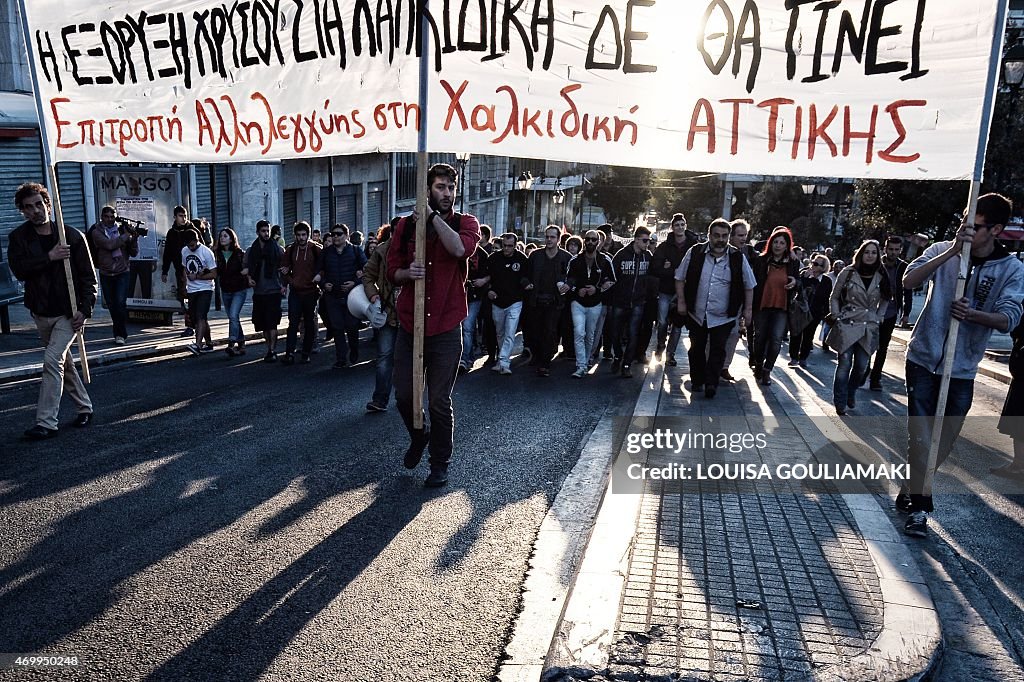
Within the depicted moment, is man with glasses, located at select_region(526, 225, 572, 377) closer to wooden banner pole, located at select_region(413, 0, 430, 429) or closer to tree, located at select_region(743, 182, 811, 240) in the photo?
wooden banner pole, located at select_region(413, 0, 430, 429)

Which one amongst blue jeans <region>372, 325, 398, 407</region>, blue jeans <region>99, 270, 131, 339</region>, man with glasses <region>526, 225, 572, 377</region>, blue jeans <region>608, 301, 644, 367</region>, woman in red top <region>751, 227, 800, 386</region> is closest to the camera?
blue jeans <region>372, 325, 398, 407</region>

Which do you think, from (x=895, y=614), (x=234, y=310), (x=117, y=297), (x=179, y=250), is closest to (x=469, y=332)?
(x=234, y=310)

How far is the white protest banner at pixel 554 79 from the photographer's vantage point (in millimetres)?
4988

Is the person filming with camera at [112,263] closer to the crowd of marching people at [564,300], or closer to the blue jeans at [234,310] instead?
the crowd of marching people at [564,300]

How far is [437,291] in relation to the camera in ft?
18.3

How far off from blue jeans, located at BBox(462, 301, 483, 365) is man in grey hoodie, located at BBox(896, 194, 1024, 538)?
6.35m

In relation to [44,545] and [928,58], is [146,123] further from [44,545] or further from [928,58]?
[928,58]

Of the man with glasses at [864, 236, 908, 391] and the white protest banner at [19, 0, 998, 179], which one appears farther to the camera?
the man with glasses at [864, 236, 908, 391]

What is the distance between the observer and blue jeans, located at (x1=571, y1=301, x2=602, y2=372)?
442 inches

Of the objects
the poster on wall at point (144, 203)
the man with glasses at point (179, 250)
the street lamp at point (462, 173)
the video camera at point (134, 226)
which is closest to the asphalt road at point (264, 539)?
the man with glasses at point (179, 250)

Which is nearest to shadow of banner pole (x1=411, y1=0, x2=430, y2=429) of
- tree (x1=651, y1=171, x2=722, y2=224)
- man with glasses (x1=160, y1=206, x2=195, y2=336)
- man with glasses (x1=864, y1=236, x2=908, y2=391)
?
man with glasses (x1=864, y1=236, x2=908, y2=391)

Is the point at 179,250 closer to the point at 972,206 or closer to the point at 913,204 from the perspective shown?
the point at 972,206

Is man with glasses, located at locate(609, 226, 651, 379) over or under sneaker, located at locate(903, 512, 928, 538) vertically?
over

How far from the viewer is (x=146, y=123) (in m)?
6.41
